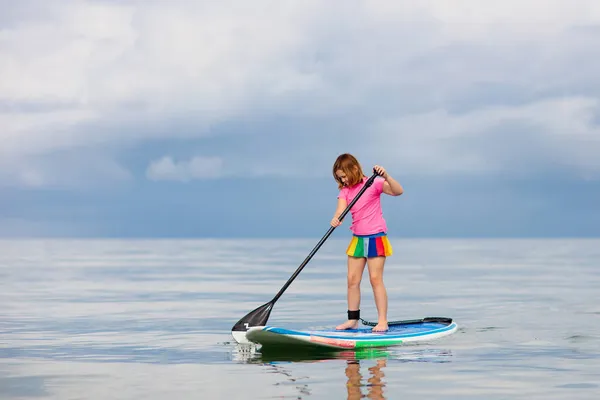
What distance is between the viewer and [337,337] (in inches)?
478

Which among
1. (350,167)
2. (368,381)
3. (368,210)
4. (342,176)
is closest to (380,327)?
(368,210)

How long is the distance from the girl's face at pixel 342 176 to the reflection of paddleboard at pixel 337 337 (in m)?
2.03

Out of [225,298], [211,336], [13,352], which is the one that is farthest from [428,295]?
[13,352]

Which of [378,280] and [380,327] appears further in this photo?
[380,327]

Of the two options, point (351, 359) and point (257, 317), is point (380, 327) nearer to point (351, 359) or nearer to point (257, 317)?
point (351, 359)

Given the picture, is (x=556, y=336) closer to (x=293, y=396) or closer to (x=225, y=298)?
(x=293, y=396)

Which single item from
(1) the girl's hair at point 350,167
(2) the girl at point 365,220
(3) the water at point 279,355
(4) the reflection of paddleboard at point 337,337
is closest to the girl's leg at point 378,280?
(2) the girl at point 365,220

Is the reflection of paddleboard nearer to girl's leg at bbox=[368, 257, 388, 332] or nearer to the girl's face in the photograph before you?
girl's leg at bbox=[368, 257, 388, 332]

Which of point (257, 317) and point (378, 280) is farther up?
point (378, 280)

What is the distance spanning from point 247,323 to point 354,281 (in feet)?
5.59

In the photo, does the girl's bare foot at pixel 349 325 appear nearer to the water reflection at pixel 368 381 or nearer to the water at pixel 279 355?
the water at pixel 279 355

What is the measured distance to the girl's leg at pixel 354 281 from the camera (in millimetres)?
13031

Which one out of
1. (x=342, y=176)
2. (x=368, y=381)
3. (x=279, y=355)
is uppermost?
(x=342, y=176)

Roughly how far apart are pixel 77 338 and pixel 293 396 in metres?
6.34
